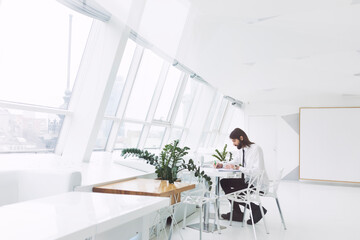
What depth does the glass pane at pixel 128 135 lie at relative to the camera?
5867mm

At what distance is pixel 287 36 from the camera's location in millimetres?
5191

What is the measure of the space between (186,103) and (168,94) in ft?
4.08

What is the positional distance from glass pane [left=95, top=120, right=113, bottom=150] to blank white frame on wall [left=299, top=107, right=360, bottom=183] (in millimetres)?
6646

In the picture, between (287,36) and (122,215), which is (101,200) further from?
(287,36)

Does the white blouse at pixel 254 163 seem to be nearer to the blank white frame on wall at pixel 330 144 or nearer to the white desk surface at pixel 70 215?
the white desk surface at pixel 70 215

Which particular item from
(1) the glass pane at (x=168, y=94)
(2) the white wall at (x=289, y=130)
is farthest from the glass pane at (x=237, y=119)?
(1) the glass pane at (x=168, y=94)

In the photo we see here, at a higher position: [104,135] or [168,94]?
[168,94]

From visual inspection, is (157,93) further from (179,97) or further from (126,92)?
(126,92)

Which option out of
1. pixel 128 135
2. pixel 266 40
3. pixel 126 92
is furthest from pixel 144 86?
pixel 266 40

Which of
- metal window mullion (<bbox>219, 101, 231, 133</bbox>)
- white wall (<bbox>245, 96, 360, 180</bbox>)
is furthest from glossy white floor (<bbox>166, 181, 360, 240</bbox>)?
metal window mullion (<bbox>219, 101, 231, 133</bbox>)

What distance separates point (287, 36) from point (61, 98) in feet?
11.8

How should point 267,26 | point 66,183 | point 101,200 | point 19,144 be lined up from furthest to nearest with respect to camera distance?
point 267,26
point 19,144
point 66,183
point 101,200

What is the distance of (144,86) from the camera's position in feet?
20.6

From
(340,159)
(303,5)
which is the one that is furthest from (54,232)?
(340,159)
